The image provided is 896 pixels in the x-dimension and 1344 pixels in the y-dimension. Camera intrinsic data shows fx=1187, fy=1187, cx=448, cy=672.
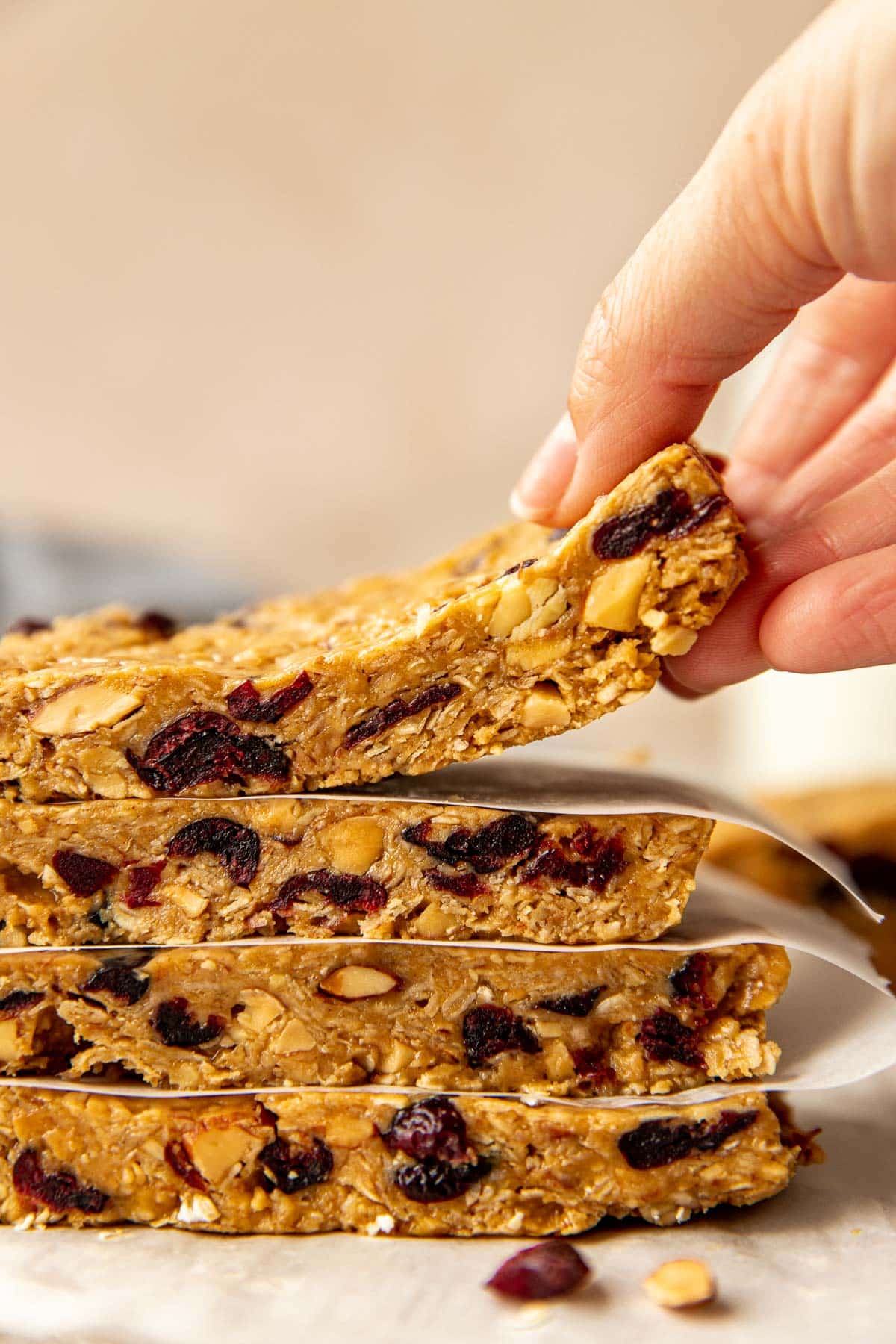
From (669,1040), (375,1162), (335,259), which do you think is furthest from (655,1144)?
Result: (335,259)

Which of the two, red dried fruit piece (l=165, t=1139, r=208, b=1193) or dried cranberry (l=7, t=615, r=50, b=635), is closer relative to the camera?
red dried fruit piece (l=165, t=1139, r=208, b=1193)

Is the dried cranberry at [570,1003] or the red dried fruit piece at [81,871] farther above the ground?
the red dried fruit piece at [81,871]

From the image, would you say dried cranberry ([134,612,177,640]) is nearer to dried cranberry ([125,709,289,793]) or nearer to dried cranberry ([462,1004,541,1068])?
dried cranberry ([125,709,289,793])

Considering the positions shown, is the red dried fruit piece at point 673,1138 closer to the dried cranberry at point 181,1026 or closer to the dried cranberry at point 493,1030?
the dried cranberry at point 493,1030

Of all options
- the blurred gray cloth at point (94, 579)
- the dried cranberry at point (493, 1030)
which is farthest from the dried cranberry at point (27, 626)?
the blurred gray cloth at point (94, 579)

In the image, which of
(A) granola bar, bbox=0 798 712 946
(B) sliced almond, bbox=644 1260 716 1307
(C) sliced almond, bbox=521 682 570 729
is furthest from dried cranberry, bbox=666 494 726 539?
(B) sliced almond, bbox=644 1260 716 1307

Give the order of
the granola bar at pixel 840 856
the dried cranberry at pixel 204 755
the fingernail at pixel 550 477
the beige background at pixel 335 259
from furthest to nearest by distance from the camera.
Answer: the beige background at pixel 335 259 < the granola bar at pixel 840 856 < the fingernail at pixel 550 477 < the dried cranberry at pixel 204 755

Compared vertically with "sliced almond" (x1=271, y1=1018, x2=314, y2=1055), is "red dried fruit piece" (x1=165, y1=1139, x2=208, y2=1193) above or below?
below
